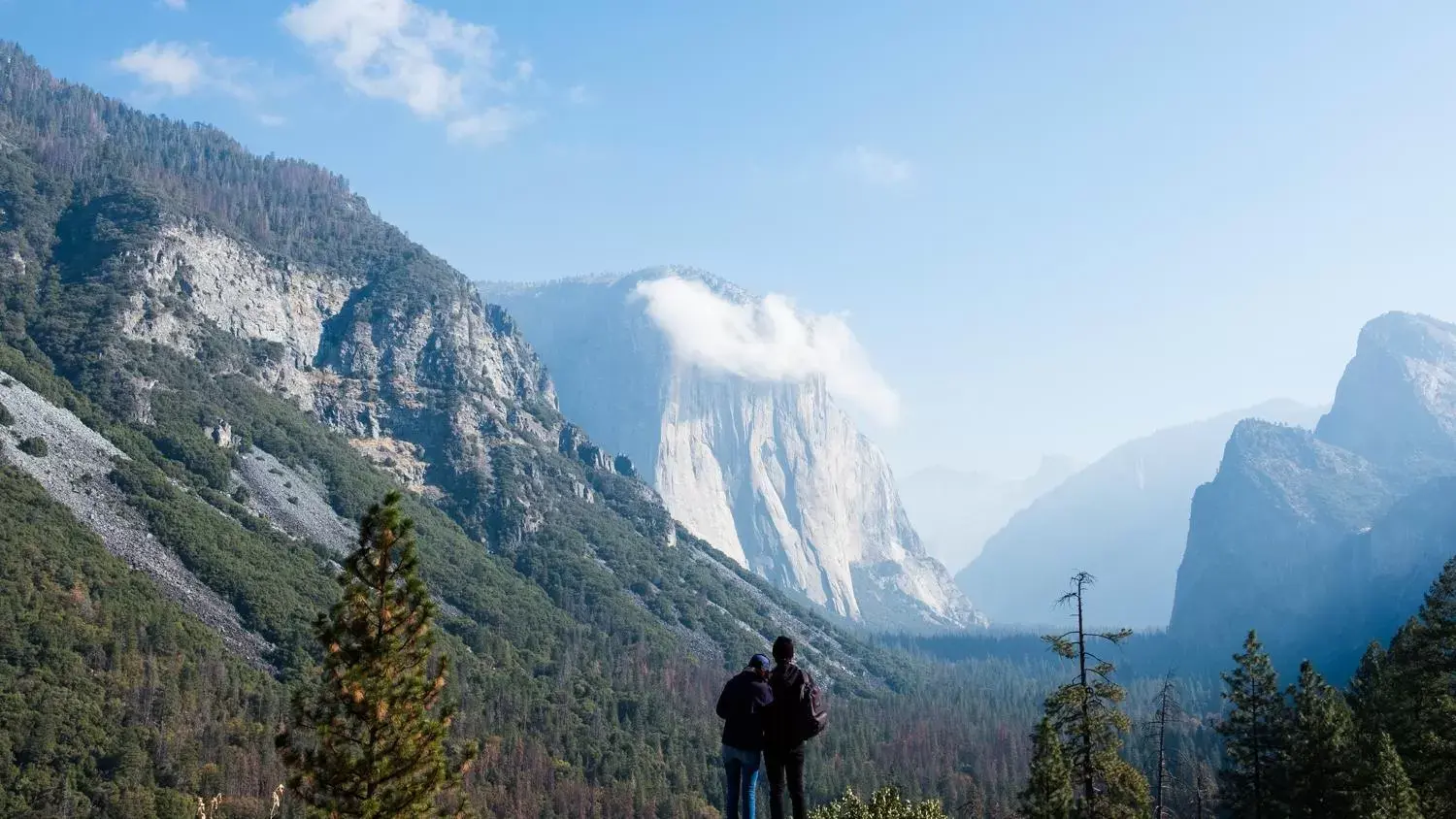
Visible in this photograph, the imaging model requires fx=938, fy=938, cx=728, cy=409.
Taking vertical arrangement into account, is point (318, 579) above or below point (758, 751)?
above

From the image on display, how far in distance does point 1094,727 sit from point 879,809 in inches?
455

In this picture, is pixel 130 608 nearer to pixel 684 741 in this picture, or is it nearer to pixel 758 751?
pixel 684 741

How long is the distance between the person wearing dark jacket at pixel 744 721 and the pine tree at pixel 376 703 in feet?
35.6

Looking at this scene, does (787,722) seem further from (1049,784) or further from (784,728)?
(1049,784)

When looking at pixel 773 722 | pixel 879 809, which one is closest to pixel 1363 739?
pixel 879 809

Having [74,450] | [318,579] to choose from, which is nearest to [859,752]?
[318,579]

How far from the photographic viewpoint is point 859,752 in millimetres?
178375

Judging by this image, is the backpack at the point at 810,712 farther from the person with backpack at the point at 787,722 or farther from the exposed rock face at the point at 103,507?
the exposed rock face at the point at 103,507

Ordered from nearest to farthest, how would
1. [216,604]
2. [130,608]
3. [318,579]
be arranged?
[130,608], [216,604], [318,579]

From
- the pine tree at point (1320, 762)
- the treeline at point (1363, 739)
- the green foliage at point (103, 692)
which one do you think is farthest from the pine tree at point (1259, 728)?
the green foliage at point (103, 692)

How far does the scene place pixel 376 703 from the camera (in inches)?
955

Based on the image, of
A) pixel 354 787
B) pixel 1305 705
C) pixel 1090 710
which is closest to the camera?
pixel 354 787

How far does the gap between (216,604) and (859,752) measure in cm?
11589

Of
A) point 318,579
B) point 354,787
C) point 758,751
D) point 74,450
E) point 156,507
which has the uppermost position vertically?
point 74,450
